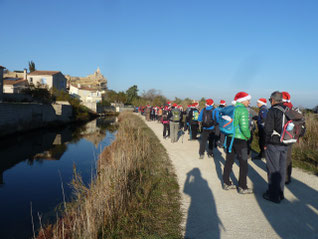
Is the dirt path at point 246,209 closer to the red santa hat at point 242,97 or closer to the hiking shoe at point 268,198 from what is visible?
the hiking shoe at point 268,198

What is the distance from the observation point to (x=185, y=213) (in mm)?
3486

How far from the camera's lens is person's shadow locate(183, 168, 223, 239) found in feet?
9.70

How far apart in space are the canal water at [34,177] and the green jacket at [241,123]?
3.26 meters

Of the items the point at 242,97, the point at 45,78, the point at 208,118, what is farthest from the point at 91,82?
the point at 242,97

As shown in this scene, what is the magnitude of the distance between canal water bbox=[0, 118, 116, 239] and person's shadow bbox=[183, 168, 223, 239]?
218cm

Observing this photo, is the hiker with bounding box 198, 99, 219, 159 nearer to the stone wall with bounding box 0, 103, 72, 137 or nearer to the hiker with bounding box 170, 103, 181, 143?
the hiker with bounding box 170, 103, 181, 143

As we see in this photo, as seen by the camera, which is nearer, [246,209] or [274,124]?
[246,209]

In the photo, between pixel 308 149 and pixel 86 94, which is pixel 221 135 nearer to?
pixel 308 149

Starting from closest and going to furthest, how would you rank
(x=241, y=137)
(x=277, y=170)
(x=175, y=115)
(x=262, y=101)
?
(x=277, y=170), (x=241, y=137), (x=262, y=101), (x=175, y=115)

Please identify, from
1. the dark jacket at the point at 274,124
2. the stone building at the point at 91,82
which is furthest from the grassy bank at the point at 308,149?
the stone building at the point at 91,82

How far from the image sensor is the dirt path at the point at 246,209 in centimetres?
298

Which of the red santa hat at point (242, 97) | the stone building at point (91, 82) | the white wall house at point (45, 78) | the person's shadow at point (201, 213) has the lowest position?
the person's shadow at point (201, 213)

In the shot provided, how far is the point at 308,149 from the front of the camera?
7645mm

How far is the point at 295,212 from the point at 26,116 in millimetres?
22903
